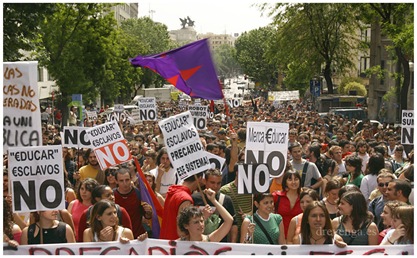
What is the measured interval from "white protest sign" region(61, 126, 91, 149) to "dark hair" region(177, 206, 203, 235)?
24.6ft

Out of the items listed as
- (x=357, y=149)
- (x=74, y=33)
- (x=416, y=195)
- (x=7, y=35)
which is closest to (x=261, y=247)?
(x=416, y=195)

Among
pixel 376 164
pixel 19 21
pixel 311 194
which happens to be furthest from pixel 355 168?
pixel 19 21

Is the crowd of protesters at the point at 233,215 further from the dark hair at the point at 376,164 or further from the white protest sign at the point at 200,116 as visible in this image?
the white protest sign at the point at 200,116

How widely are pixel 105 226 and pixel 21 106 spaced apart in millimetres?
1927

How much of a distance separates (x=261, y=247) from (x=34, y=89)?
2.97 m

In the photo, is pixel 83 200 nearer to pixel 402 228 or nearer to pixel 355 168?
pixel 402 228

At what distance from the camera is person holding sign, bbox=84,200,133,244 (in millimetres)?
7227

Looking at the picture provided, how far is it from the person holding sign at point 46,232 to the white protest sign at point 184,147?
1857 mm

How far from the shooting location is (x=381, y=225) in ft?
28.0

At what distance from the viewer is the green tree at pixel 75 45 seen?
42.4 metres

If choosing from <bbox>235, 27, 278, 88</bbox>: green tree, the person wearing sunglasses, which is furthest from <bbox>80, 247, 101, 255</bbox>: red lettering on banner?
<bbox>235, 27, 278, 88</bbox>: green tree

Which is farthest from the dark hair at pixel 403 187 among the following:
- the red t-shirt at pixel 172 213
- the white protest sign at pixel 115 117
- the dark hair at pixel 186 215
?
the white protest sign at pixel 115 117

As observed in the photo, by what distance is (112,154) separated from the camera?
1166 centimetres

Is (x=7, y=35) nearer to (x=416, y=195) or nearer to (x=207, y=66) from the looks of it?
(x=207, y=66)
